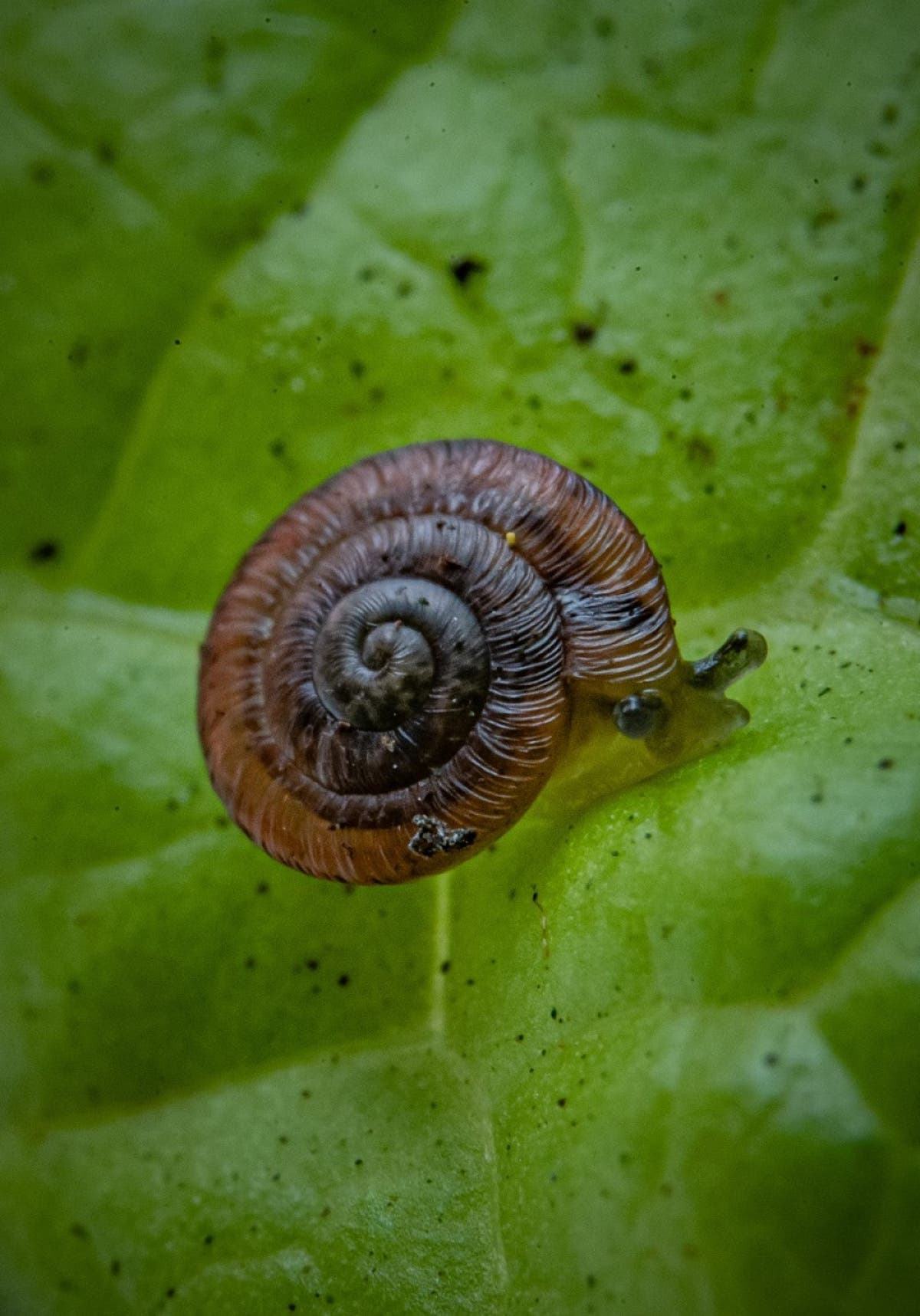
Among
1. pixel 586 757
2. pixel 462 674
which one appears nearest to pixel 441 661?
pixel 462 674

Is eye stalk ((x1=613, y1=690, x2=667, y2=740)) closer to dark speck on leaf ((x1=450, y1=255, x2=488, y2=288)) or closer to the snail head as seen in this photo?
the snail head

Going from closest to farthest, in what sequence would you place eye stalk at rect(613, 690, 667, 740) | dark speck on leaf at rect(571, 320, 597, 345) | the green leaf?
the green leaf → eye stalk at rect(613, 690, 667, 740) → dark speck on leaf at rect(571, 320, 597, 345)

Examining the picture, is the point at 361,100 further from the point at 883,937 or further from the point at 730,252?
the point at 883,937

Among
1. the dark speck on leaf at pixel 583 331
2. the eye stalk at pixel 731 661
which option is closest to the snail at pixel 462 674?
the eye stalk at pixel 731 661

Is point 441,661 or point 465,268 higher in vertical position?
point 465,268

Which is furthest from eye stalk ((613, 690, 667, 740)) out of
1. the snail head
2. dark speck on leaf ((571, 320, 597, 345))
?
dark speck on leaf ((571, 320, 597, 345))

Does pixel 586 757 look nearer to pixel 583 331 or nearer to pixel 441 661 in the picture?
pixel 441 661
